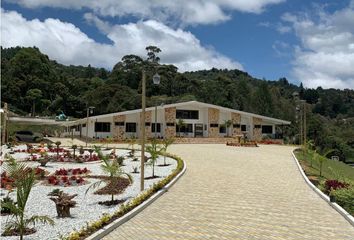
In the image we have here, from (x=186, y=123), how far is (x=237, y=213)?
3877cm

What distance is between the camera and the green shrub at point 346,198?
10211 mm

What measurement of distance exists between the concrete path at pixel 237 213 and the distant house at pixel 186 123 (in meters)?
28.9

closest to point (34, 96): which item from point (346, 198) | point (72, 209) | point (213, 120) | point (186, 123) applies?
point (186, 123)

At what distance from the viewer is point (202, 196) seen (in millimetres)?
11789

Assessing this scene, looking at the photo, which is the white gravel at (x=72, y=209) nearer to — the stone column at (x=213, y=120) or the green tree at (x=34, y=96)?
the stone column at (x=213, y=120)

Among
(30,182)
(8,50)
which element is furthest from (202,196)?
(8,50)

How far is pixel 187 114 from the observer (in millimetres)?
48812

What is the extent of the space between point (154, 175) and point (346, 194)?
728 cm

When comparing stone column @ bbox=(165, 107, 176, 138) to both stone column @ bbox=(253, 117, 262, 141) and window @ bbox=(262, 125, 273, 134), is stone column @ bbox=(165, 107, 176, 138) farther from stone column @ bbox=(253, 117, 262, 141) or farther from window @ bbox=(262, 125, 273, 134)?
window @ bbox=(262, 125, 273, 134)

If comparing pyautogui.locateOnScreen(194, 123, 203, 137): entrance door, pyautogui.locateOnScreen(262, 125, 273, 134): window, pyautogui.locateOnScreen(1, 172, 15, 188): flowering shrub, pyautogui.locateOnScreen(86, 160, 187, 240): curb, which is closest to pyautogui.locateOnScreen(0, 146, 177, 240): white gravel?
pyautogui.locateOnScreen(1, 172, 15, 188): flowering shrub

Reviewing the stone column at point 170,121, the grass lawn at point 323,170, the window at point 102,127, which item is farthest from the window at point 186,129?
the grass lawn at point 323,170

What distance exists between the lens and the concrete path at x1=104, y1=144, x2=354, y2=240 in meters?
7.83

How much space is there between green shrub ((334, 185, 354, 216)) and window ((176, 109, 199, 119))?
1464 inches

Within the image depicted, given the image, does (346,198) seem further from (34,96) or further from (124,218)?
(34,96)
